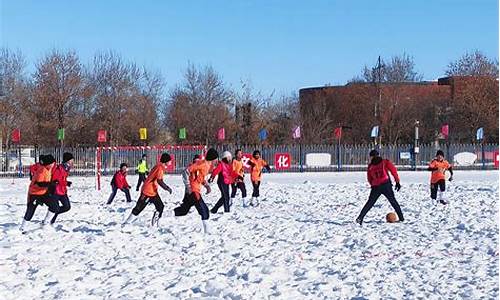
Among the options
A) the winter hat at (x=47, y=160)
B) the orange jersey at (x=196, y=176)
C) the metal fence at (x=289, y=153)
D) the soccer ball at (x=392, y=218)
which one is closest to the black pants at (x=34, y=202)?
the winter hat at (x=47, y=160)

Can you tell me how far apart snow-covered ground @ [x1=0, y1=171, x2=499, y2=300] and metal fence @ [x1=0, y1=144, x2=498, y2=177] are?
1049 inches

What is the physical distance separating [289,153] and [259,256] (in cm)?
3442

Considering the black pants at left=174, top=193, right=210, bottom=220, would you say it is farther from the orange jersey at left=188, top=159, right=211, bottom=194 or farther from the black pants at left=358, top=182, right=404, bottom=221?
the black pants at left=358, top=182, right=404, bottom=221

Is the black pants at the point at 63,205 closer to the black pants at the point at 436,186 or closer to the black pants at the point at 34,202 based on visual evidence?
the black pants at the point at 34,202

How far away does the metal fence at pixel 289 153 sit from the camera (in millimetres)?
43625

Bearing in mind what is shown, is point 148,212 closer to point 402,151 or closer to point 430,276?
point 430,276

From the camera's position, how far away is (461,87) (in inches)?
2564

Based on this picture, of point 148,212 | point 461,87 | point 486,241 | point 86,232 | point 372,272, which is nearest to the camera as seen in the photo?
point 372,272

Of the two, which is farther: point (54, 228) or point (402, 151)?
point (402, 151)

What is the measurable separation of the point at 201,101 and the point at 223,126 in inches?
120

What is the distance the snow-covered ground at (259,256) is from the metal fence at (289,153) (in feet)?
87.4

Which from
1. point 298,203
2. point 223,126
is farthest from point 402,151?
point 298,203

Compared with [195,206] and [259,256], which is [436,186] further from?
[259,256]

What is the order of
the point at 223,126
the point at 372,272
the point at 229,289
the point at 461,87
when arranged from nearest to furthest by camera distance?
the point at 229,289, the point at 372,272, the point at 223,126, the point at 461,87
